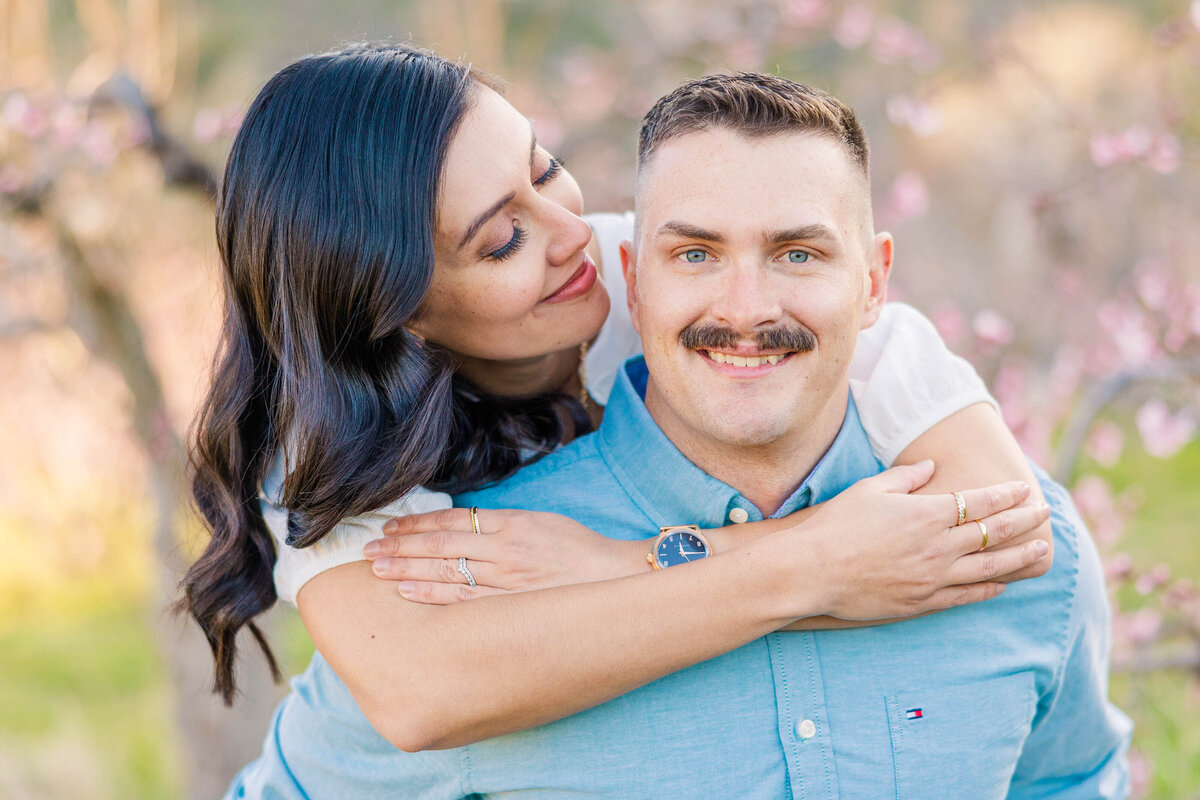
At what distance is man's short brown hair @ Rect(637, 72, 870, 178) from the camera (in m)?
2.02

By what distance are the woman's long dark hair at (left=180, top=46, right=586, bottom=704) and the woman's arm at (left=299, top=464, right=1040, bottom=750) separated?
0.27 metres

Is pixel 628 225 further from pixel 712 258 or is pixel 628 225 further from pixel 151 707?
pixel 151 707

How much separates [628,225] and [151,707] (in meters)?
4.00

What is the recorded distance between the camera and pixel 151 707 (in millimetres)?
5500

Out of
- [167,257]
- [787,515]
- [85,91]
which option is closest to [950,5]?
[167,257]

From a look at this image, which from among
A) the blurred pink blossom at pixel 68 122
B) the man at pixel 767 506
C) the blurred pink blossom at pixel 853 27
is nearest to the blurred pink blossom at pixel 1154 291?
the blurred pink blossom at pixel 853 27

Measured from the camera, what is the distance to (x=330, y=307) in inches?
85.3

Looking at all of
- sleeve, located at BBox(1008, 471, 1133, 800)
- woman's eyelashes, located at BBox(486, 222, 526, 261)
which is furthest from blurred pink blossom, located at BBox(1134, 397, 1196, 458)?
woman's eyelashes, located at BBox(486, 222, 526, 261)

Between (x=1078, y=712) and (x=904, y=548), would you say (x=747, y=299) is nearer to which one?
(x=904, y=548)

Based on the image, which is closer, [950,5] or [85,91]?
[85,91]

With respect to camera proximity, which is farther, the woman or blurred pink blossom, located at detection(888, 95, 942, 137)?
blurred pink blossom, located at detection(888, 95, 942, 137)

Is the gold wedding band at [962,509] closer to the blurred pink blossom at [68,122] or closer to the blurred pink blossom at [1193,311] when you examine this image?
the blurred pink blossom at [1193,311]

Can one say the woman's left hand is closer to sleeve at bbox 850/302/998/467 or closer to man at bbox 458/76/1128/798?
man at bbox 458/76/1128/798

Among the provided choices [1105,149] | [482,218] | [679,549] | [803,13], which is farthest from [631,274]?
[803,13]
